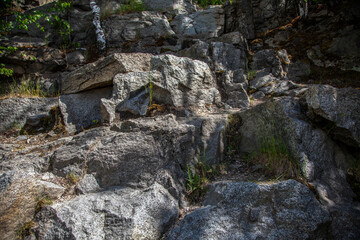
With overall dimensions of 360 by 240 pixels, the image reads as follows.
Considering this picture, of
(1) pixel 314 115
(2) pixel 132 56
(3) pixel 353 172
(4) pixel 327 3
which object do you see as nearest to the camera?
(3) pixel 353 172

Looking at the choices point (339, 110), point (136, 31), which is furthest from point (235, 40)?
point (136, 31)

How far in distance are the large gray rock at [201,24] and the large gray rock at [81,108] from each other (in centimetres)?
431

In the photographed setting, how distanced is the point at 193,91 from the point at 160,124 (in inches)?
47.9

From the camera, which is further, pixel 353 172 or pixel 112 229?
pixel 353 172

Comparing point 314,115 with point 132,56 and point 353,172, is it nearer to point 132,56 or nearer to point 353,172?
point 353,172

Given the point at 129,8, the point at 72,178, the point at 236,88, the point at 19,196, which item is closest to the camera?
the point at 19,196

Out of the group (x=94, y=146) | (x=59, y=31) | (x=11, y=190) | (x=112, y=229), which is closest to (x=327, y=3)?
(x=94, y=146)

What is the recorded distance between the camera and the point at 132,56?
437 cm

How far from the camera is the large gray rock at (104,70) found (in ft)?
13.7

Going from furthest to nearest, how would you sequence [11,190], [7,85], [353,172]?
[7,85] < [353,172] < [11,190]

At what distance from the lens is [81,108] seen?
435cm

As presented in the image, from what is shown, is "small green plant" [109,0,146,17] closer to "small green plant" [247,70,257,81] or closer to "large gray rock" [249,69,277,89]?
"small green plant" [247,70,257,81]

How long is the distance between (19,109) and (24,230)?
332 cm

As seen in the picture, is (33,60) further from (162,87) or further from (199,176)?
(199,176)
